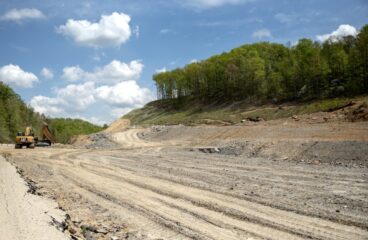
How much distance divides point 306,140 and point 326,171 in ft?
26.1

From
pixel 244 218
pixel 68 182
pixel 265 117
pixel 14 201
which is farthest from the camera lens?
pixel 265 117

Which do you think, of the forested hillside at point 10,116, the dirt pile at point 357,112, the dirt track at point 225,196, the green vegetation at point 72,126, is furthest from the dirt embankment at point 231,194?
the green vegetation at point 72,126

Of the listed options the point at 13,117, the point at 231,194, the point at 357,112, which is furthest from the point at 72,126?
the point at 231,194

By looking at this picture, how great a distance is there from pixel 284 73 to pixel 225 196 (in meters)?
47.1

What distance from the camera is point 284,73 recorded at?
5584cm

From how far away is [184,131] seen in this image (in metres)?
45.0

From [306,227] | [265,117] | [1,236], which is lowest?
[306,227]

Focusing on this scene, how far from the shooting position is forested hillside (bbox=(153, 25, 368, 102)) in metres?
46.9

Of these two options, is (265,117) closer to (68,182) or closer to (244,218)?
(68,182)

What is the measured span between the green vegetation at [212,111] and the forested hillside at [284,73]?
2.76m

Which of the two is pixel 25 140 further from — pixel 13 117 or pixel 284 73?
pixel 13 117

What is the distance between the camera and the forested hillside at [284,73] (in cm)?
4688

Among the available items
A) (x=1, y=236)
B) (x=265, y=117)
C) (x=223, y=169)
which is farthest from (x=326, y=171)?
(x=265, y=117)

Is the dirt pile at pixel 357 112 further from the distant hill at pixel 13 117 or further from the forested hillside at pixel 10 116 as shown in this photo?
the forested hillside at pixel 10 116
